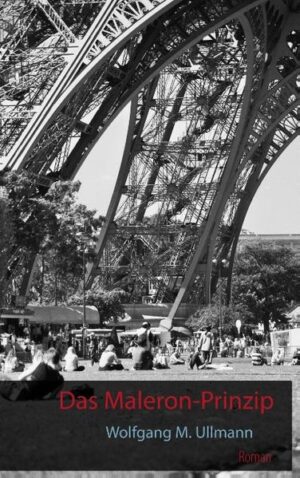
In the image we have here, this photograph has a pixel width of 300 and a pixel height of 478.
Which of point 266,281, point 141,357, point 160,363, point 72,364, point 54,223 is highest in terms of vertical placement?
point 266,281

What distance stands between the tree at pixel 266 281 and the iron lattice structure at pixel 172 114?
138ft

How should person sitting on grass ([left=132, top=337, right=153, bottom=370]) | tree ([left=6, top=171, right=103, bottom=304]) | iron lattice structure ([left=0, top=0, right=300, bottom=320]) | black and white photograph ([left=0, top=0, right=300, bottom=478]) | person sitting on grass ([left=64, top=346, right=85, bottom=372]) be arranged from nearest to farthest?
black and white photograph ([left=0, top=0, right=300, bottom=478]), person sitting on grass ([left=132, top=337, right=153, bottom=370]), person sitting on grass ([left=64, top=346, right=85, bottom=372]), iron lattice structure ([left=0, top=0, right=300, bottom=320]), tree ([left=6, top=171, right=103, bottom=304])

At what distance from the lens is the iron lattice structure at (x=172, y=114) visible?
40.8 m

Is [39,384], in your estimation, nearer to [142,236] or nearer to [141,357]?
[141,357]

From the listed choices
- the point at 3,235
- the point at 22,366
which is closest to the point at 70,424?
the point at 22,366

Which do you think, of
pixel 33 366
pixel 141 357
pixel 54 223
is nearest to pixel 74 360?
pixel 141 357

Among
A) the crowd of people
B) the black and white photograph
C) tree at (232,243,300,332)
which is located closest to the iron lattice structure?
the black and white photograph

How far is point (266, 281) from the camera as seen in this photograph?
12194 cm

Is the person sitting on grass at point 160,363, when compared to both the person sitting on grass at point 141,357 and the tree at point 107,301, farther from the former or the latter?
the tree at point 107,301

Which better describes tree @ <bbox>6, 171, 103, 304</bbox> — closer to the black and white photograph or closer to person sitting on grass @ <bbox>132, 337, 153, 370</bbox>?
the black and white photograph

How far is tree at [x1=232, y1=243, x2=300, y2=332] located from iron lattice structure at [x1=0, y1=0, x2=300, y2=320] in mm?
42200

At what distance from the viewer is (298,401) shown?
56.1 ft

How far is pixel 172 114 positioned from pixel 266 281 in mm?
59474

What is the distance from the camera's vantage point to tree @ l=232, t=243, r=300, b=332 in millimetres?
117775
